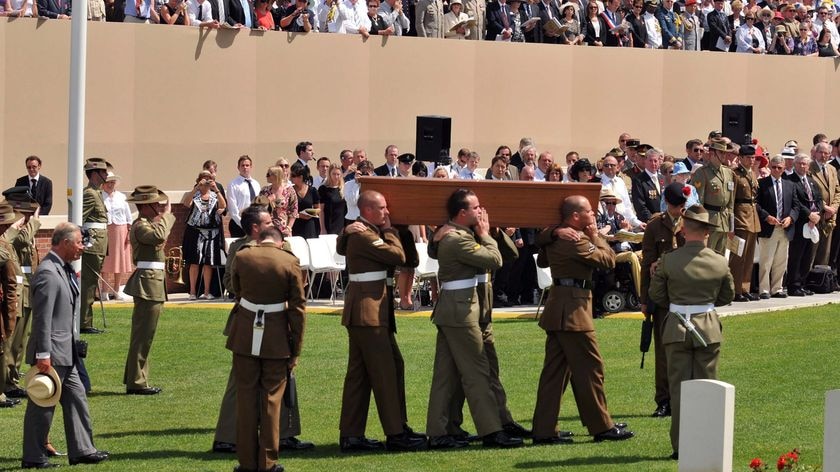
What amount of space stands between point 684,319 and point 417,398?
3.79 meters

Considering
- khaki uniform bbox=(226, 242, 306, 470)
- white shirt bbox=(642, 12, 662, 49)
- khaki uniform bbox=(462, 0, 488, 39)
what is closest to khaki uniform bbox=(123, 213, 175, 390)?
khaki uniform bbox=(226, 242, 306, 470)

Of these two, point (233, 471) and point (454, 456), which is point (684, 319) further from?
point (233, 471)

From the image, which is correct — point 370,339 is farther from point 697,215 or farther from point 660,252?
point 660,252

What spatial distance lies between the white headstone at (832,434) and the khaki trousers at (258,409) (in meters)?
4.21

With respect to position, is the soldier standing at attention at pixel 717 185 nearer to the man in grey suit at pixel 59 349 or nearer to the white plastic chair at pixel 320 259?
the white plastic chair at pixel 320 259

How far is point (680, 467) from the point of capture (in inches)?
416

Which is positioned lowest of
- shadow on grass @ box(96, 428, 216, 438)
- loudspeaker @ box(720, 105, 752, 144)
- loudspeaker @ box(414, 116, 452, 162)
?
shadow on grass @ box(96, 428, 216, 438)

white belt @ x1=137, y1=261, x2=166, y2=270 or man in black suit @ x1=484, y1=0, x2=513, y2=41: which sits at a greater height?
man in black suit @ x1=484, y1=0, x2=513, y2=41

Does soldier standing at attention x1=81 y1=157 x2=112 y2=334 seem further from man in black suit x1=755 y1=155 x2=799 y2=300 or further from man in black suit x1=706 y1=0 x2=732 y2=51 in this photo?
man in black suit x1=706 y1=0 x2=732 y2=51

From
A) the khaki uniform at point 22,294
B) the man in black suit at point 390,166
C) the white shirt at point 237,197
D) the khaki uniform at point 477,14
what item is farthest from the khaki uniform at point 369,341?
the khaki uniform at point 477,14

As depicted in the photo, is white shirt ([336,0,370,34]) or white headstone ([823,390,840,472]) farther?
white shirt ([336,0,370,34])

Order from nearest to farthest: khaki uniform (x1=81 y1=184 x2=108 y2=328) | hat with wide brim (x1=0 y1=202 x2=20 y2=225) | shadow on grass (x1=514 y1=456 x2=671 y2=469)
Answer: shadow on grass (x1=514 y1=456 x2=671 y2=469) < hat with wide brim (x1=0 y1=202 x2=20 y2=225) < khaki uniform (x1=81 y1=184 x2=108 y2=328)

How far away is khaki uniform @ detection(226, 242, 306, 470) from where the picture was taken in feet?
38.5

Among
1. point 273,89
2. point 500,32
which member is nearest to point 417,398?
point 273,89
